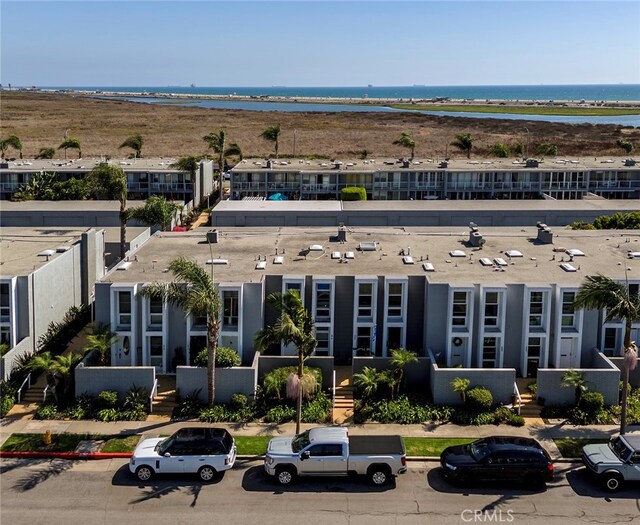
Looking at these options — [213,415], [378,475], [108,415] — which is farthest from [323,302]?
[378,475]

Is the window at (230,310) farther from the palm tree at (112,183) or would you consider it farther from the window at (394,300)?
the palm tree at (112,183)

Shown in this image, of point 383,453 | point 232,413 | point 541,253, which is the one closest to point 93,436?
point 232,413

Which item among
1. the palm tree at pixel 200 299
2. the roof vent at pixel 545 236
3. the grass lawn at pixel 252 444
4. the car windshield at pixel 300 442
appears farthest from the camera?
the roof vent at pixel 545 236

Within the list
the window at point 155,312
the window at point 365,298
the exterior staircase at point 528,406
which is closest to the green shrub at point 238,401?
the window at point 155,312

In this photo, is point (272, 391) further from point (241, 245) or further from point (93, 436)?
point (241, 245)

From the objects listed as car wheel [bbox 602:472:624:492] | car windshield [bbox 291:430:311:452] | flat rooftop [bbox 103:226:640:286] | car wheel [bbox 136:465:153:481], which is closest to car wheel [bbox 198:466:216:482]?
car wheel [bbox 136:465:153:481]

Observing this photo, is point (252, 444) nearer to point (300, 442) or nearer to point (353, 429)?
point (300, 442)
